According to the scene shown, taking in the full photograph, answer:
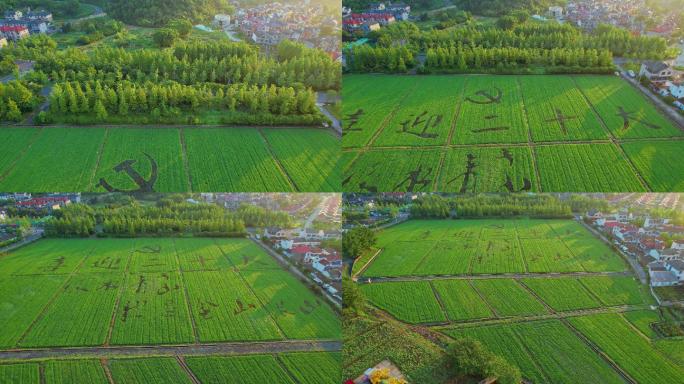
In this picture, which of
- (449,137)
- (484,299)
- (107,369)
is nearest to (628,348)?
(484,299)

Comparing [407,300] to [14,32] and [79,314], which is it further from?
[14,32]

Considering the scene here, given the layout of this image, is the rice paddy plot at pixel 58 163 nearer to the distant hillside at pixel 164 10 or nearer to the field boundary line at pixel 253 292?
the field boundary line at pixel 253 292

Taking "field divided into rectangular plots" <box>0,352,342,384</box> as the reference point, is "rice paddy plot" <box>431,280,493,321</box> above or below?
above

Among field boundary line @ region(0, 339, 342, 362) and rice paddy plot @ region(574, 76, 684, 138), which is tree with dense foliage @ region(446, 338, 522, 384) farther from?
rice paddy plot @ region(574, 76, 684, 138)

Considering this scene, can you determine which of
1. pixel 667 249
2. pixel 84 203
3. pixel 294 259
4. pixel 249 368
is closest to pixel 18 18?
pixel 84 203

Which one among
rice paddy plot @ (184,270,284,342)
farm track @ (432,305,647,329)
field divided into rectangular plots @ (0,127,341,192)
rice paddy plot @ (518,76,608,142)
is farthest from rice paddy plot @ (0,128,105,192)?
rice paddy plot @ (518,76,608,142)
